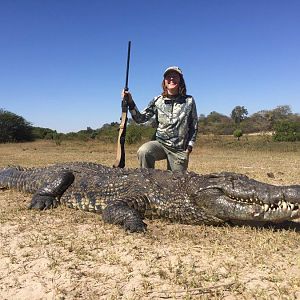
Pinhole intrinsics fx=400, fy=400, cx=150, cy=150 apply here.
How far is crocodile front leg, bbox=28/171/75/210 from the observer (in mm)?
5887

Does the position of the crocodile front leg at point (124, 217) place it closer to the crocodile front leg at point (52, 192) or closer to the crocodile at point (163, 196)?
the crocodile at point (163, 196)

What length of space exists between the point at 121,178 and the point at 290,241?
2.54 m

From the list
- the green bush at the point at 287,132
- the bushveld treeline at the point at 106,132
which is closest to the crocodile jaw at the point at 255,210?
the bushveld treeline at the point at 106,132

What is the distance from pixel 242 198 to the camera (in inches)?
179

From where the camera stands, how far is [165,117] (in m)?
6.80

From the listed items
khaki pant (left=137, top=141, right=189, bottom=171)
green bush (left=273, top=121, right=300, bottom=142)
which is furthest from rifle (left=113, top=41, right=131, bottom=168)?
green bush (left=273, top=121, right=300, bottom=142)

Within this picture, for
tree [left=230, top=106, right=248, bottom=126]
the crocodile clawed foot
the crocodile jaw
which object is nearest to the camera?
the crocodile jaw

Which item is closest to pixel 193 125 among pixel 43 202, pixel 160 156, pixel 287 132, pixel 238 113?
pixel 160 156

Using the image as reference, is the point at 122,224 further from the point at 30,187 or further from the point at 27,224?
the point at 30,187

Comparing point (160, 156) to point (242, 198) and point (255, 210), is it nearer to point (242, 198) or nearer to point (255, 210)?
point (242, 198)

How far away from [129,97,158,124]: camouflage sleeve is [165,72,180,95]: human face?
0.40 metres

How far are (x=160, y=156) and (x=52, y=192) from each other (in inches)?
75.9

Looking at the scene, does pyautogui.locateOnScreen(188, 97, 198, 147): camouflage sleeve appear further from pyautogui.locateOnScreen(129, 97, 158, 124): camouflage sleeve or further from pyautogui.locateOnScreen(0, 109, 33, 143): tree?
pyautogui.locateOnScreen(0, 109, 33, 143): tree

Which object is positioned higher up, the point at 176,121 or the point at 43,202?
the point at 176,121
